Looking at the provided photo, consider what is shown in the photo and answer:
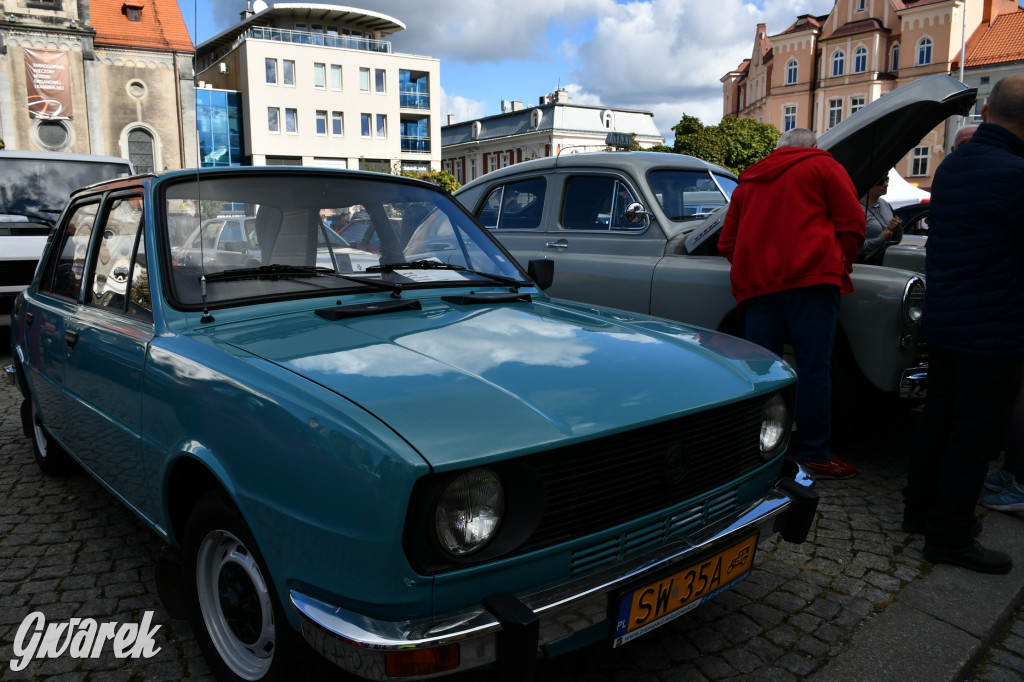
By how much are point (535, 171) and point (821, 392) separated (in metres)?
3.05

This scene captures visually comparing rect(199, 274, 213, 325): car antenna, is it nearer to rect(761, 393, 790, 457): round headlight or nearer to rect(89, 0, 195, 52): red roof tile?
rect(761, 393, 790, 457): round headlight

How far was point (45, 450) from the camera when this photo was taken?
429 centimetres

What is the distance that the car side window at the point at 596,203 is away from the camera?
5.60 meters

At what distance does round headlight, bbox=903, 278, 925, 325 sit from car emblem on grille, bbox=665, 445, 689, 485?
2561mm

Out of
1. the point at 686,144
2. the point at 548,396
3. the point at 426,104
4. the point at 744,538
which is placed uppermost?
the point at 426,104

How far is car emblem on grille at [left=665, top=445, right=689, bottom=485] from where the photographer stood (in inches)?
83.3

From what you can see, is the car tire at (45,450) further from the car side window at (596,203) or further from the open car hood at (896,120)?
the open car hood at (896,120)

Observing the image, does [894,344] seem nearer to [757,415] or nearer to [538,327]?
[757,415]

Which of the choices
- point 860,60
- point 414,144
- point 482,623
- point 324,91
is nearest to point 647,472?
point 482,623

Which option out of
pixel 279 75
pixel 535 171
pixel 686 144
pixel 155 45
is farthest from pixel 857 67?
pixel 535 171

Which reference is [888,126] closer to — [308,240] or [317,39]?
[308,240]

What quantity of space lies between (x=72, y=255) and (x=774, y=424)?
10.8ft

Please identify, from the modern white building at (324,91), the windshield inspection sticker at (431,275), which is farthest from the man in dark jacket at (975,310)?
Answer: the modern white building at (324,91)

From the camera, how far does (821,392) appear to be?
13.5 ft
